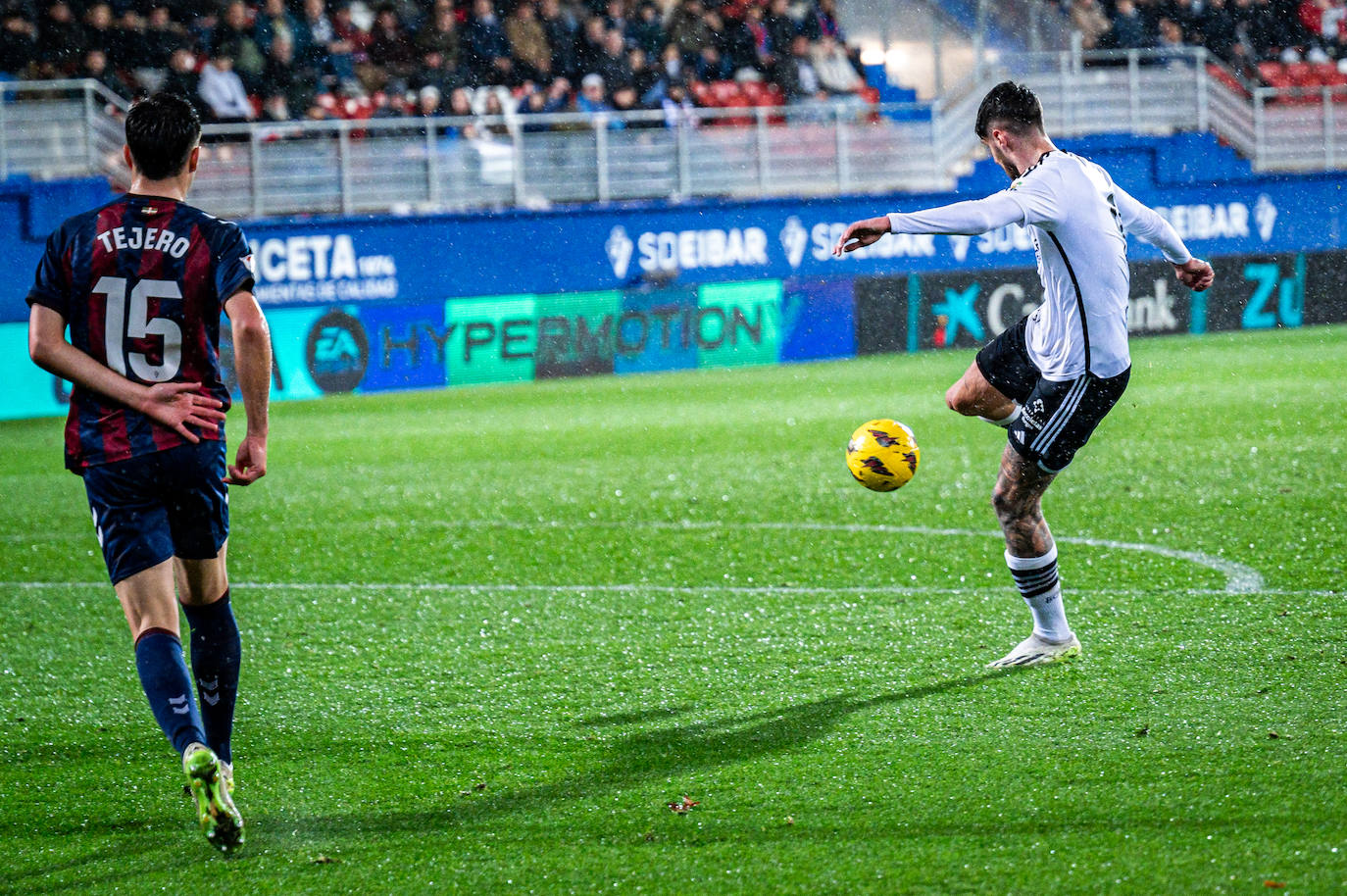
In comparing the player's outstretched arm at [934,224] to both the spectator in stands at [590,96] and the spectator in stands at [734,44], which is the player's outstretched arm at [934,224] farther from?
the spectator in stands at [734,44]

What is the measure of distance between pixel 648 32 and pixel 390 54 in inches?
133

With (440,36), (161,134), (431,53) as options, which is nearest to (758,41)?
(440,36)

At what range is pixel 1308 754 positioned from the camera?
3.85m

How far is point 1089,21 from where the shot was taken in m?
22.0

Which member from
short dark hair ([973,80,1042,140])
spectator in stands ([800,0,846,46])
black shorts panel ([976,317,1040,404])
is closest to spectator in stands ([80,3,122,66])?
spectator in stands ([800,0,846,46])

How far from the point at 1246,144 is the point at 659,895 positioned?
20.3 m

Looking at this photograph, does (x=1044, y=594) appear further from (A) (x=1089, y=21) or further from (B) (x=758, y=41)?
(A) (x=1089, y=21)

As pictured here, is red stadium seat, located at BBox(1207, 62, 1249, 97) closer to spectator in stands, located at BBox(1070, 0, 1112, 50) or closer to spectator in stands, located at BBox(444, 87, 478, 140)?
spectator in stands, located at BBox(1070, 0, 1112, 50)

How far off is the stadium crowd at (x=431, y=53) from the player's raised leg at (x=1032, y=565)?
13590 millimetres

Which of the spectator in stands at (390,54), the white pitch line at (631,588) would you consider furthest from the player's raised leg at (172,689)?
the spectator in stands at (390,54)

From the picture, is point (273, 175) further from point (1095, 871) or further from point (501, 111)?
point (1095, 871)

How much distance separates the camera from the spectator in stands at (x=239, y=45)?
55.0 ft

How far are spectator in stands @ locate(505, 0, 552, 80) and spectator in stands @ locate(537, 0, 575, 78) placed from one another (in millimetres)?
62

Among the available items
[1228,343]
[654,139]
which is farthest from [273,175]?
[1228,343]
